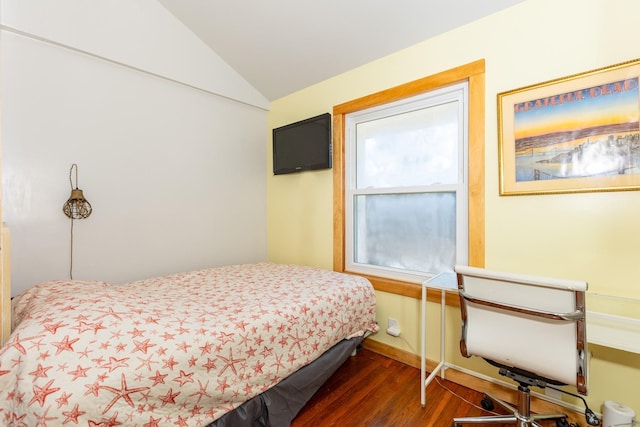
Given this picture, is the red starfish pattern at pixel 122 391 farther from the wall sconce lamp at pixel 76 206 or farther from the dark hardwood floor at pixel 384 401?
the wall sconce lamp at pixel 76 206

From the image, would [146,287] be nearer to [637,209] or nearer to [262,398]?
[262,398]

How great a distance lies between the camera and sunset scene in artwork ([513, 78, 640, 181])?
4.50ft

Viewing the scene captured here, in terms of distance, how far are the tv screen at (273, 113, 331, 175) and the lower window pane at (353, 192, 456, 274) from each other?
1.74ft

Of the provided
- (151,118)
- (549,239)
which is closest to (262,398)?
(549,239)

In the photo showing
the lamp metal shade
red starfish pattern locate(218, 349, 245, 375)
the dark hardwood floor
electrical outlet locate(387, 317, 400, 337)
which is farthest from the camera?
electrical outlet locate(387, 317, 400, 337)

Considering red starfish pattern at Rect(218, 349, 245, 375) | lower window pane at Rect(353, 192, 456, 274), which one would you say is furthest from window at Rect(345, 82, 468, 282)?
red starfish pattern at Rect(218, 349, 245, 375)

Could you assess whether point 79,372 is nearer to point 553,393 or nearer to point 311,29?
point 553,393

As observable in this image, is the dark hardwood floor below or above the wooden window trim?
below

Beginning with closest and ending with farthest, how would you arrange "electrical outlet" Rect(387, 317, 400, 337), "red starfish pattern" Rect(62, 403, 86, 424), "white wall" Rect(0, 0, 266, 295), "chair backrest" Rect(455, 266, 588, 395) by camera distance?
"red starfish pattern" Rect(62, 403, 86, 424)
"chair backrest" Rect(455, 266, 588, 395)
"white wall" Rect(0, 0, 266, 295)
"electrical outlet" Rect(387, 317, 400, 337)

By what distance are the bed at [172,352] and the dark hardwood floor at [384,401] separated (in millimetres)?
160

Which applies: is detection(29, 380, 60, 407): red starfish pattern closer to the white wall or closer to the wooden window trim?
the white wall

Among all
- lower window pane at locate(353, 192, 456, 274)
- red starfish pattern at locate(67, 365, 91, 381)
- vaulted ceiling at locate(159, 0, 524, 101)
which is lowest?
red starfish pattern at locate(67, 365, 91, 381)

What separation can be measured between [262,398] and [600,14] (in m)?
2.59

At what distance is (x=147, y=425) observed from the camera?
97cm
